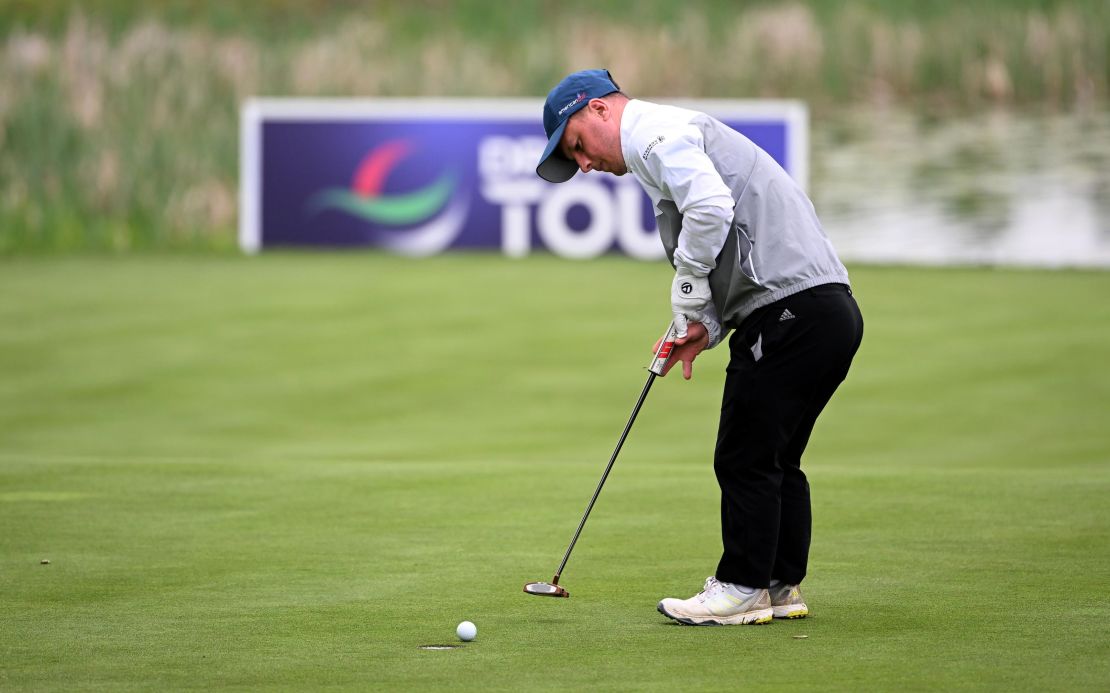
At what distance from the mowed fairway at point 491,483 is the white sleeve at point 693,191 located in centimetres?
100

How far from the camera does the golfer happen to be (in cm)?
443

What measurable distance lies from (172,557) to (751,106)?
412 inches

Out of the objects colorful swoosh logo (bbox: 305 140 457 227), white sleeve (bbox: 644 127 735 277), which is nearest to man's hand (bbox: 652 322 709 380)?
white sleeve (bbox: 644 127 735 277)

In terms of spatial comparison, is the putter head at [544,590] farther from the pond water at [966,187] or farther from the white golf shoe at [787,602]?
the pond water at [966,187]

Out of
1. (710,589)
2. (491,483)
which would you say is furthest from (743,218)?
(491,483)

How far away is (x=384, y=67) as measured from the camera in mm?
20031

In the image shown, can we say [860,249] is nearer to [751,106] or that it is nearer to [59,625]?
[751,106]

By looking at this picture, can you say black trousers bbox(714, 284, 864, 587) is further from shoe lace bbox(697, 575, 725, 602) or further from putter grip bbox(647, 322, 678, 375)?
putter grip bbox(647, 322, 678, 375)

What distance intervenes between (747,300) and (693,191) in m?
0.37

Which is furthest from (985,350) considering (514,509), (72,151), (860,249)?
(72,151)

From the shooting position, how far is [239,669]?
3863mm

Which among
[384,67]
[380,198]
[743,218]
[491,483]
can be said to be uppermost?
[384,67]

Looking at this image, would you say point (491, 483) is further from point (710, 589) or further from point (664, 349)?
point (710, 589)

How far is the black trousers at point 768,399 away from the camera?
14.6ft
